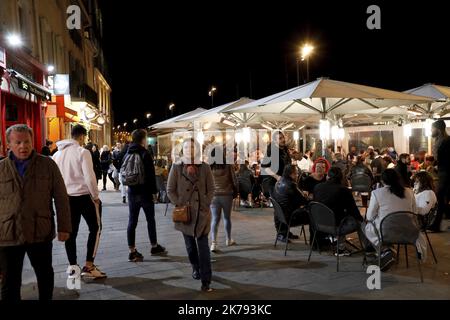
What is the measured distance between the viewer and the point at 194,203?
4918 mm

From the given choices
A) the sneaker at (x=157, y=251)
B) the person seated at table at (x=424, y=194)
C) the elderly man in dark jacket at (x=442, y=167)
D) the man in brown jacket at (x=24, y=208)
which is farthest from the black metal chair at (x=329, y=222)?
the man in brown jacket at (x=24, y=208)

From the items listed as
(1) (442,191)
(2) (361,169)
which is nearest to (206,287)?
(1) (442,191)

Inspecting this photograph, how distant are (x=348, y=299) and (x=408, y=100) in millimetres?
5090

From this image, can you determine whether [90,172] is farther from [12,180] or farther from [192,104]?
[192,104]

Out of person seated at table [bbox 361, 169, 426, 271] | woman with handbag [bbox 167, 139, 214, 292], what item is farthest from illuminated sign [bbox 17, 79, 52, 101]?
person seated at table [bbox 361, 169, 426, 271]

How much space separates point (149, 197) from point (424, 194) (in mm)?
4209

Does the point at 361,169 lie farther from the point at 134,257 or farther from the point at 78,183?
the point at 78,183

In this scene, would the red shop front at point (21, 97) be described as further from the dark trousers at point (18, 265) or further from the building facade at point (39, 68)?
the dark trousers at point (18, 265)

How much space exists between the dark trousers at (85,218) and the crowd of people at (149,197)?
1 centimetres

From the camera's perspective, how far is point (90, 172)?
516 centimetres

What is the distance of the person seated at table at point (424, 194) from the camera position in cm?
650

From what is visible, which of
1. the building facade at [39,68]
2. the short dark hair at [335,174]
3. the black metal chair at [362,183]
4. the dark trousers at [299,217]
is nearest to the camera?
the short dark hair at [335,174]

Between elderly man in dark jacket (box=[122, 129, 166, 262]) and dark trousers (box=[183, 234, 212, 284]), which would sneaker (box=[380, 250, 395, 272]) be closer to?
dark trousers (box=[183, 234, 212, 284])

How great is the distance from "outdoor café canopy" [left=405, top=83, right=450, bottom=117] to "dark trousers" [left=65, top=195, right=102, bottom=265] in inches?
355
